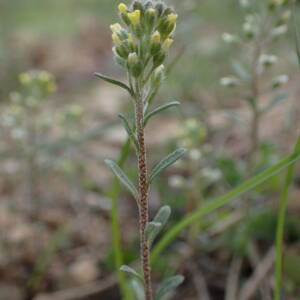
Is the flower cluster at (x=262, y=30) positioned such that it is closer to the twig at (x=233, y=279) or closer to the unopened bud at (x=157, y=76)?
the twig at (x=233, y=279)


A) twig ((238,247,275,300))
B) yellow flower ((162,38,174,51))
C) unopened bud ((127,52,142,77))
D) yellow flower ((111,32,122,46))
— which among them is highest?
yellow flower ((111,32,122,46))

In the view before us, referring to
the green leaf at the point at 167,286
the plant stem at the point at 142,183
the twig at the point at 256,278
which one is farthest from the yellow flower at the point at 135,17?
the twig at the point at 256,278

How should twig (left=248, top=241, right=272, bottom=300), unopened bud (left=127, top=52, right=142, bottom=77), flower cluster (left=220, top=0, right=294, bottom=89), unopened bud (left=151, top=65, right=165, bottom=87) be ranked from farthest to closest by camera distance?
flower cluster (left=220, top=0, right=294, bottom=89)
twig (left=248, top=241, right=272, bottom=300)
unopened bud (left=151, top=65, right=165, bottom=87)
unopened bud (left=127, top=52, right=142, bottom=77)

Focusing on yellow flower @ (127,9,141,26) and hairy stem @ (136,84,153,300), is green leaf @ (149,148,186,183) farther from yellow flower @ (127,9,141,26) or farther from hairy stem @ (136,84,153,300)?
yellow flower @ (127,9,141,26)

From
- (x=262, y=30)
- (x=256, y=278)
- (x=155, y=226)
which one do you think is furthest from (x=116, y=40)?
(x=256, y=278)

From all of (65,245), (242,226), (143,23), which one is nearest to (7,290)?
(65,245)

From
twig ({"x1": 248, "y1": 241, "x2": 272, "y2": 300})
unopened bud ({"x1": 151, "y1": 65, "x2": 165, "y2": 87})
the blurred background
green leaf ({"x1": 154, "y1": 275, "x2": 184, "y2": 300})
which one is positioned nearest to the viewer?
unopened bud ({"x1": 151, "y1": 65, "x2": 165, "y2": 87})

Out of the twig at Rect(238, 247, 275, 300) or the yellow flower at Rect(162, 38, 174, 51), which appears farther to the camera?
the twig at Rect(238, 247, 275, 300)

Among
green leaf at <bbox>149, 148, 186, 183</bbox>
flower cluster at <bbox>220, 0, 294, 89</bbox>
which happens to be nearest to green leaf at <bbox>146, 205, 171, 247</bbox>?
green leaf at <bbox>149, 148, 186, 183</bbox>
